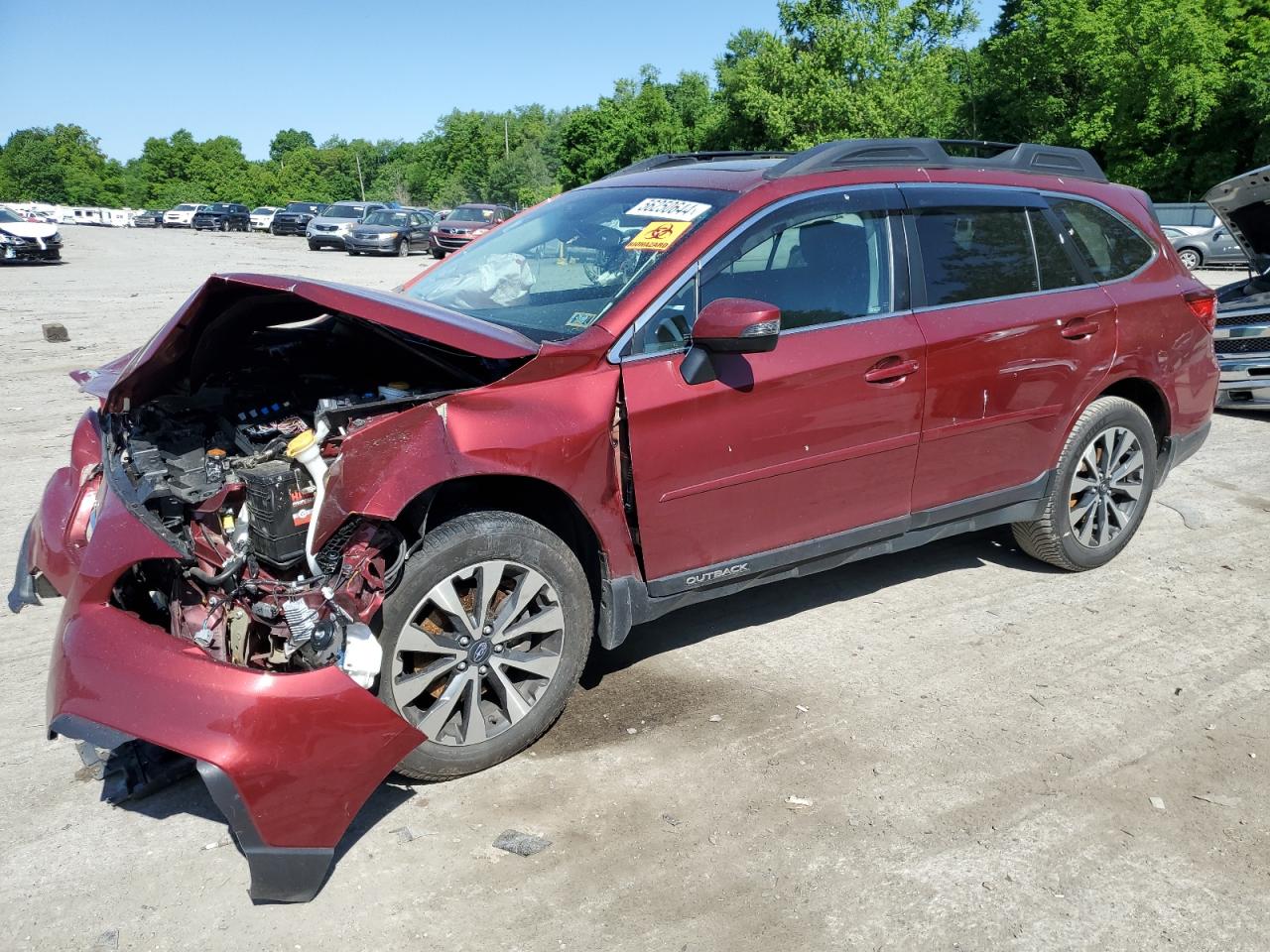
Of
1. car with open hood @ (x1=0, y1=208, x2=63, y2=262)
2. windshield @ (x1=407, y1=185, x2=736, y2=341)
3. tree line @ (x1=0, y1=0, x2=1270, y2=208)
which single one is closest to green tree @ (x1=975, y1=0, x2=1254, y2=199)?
tree line @ (x1=0, y1=0, x2=1270, y2=208)

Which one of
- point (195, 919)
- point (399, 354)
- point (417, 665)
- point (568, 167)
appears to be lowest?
point (195, 919)

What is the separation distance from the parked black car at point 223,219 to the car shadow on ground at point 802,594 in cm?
5665

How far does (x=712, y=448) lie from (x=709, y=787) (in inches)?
45.8

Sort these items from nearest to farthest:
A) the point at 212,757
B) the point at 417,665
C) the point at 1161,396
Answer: the point at 212,757 → the point at 417,665 → the point at 1161,396

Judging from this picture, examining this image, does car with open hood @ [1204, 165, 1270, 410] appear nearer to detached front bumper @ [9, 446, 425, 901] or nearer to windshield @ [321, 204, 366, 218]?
detached front bumper @ [9, 446, 425, 901]

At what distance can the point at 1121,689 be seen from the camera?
4.10 m

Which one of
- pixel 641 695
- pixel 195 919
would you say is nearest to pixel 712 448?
pixel 641 695

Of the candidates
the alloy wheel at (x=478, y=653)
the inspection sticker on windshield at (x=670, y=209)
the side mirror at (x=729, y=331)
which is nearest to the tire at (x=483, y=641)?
the alloy wheel at (x=478, y=653)

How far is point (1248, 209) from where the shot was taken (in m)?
8.30

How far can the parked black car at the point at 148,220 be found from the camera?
66.6m

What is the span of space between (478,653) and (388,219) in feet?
108

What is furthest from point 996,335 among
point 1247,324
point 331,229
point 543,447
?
point 331,229

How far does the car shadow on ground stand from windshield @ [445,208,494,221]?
27.9 meters

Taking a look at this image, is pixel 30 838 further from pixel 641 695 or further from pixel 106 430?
pixel 641 695
